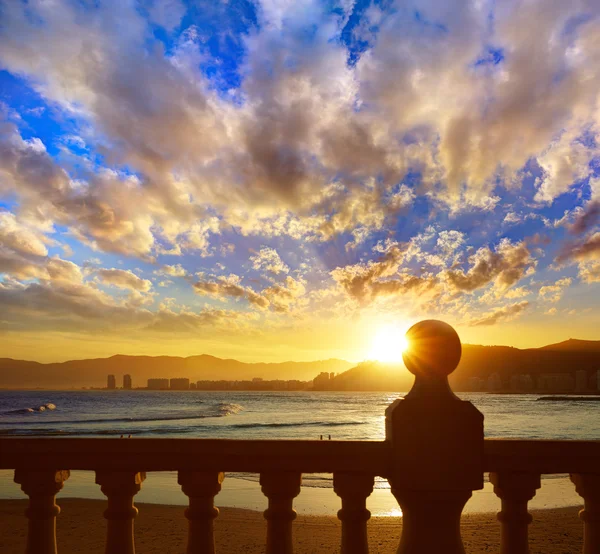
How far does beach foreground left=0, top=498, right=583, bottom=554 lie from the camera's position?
10.4 meters

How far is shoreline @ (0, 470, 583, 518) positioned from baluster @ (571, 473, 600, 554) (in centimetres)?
1112

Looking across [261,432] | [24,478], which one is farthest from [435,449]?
[261,432]

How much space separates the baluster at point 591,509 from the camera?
3135 millimetres

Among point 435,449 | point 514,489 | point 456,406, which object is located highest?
point 456,406

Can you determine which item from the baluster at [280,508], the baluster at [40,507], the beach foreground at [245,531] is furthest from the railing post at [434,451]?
the beach foreground at [245,531]

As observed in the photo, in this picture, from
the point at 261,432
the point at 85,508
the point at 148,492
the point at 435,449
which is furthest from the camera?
the point at 261,432

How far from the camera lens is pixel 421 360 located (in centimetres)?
304

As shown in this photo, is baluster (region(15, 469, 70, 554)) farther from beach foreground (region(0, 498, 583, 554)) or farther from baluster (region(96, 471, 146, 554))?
beach foreground (region(0, 498, 583, 554))

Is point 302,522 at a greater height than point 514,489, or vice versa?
point 514,489

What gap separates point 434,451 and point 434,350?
0.59 meters

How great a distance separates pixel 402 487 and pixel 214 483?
1.14 metres

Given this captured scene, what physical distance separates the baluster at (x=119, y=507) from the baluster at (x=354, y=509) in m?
1.29

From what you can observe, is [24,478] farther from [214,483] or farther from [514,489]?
[514,489]

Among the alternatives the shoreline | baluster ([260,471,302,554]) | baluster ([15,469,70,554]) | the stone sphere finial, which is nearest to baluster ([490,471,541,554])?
the stone sphere finial
